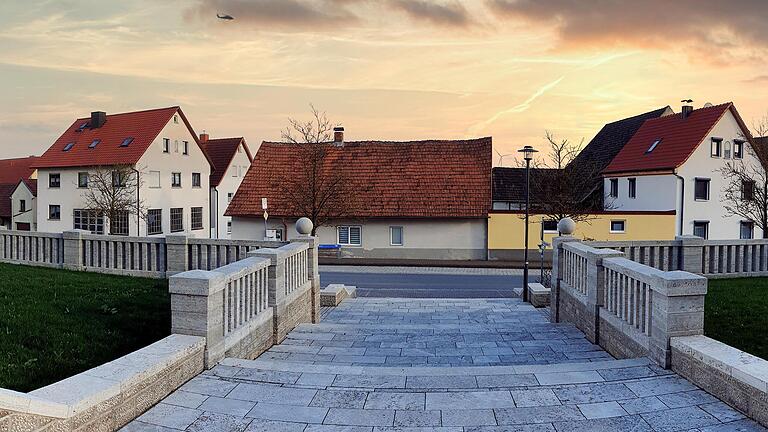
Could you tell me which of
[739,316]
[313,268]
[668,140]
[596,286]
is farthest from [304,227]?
[668,140]

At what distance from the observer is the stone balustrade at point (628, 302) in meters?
6.10

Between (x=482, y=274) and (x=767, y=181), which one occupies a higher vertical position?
(x=767, y=181)

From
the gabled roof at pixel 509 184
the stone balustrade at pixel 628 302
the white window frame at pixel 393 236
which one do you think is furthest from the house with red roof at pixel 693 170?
the stone balustrade at pixel 628 302

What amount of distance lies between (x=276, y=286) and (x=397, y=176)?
26.4 metres

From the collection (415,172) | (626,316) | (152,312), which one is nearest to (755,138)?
(415,172)

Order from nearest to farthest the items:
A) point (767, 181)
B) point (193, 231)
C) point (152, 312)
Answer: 1. point (152, 312)
2. point (767, 181)
3. point (193, 231)

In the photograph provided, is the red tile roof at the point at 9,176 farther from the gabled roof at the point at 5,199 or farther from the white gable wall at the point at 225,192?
the white gable wall at the point at 225,192

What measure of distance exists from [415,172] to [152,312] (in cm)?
2723

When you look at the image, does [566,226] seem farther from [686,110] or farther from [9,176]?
[9,176]

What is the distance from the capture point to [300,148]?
36.2 meters

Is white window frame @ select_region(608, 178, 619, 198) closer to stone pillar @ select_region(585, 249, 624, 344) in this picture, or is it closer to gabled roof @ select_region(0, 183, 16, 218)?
stone pillar @ select_region(585, 249, 624, 344)

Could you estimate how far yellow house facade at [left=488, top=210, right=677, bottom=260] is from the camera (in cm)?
3106

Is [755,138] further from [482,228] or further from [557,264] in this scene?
[557,264]

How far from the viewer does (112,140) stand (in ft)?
145
